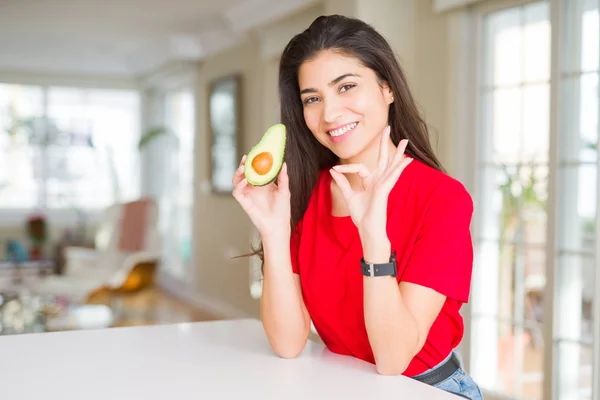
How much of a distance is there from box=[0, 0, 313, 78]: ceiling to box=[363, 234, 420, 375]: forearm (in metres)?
3.67

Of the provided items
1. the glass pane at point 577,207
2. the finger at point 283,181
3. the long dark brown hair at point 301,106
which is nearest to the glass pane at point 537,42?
the glass pane at point 577,207

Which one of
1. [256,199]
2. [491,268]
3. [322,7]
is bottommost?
[491,268]

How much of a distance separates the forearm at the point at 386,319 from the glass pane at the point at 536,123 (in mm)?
2274

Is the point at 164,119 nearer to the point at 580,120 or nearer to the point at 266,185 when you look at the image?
the point at 580,120

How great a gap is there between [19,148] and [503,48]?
631 centimetres

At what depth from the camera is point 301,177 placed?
1.67m

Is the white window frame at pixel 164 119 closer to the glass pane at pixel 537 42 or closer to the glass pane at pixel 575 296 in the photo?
the glass pane at pixel 537 42

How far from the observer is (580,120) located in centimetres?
315

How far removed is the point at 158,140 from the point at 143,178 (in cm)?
55

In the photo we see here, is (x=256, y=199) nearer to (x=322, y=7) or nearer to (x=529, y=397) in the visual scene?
(x=529, y=397)

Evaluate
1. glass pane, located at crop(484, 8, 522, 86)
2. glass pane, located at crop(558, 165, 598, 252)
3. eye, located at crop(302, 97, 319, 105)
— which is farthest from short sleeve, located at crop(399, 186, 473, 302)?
glass pane, located at crop(484, 8, 522, 86)

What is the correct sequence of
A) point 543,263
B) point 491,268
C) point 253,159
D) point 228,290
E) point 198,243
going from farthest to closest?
point 198,243 < point 228,290 < point 491,268 < point 543,263 < point 253,159

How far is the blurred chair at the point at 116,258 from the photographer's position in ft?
19.2

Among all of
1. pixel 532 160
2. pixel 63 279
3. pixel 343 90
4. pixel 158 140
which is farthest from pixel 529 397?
pixel 158 140
